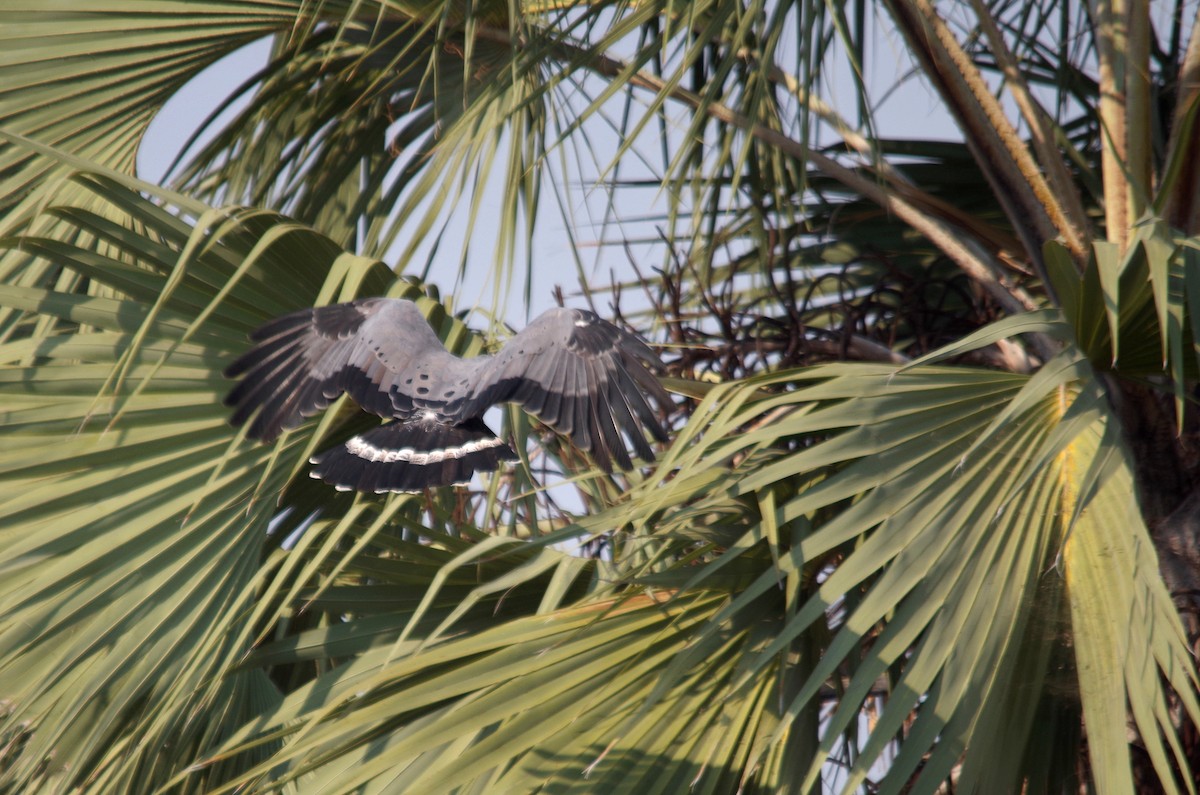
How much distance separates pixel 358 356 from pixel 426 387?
0.14 meters

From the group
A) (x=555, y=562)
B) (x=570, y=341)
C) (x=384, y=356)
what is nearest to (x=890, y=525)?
(x=555, y=562)

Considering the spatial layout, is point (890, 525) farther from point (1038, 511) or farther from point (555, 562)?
point (555, 562)

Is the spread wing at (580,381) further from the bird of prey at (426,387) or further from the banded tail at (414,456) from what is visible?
the banded tail at (414,456)

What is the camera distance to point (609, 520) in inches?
73.6

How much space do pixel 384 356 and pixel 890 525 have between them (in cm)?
103

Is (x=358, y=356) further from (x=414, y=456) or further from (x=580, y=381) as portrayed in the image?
(x=580, y=381)

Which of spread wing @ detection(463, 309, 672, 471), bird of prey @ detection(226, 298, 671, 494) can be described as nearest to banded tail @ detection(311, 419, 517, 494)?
bird of prey @ detection(226, 298, 671, 494)

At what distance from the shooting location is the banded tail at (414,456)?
2.33 metres

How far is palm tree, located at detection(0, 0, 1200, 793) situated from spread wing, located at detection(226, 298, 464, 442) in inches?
3.1

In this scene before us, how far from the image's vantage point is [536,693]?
1828 millimetres

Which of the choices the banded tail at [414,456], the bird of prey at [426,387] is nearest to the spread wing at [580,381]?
the bird of prey at [426,387]

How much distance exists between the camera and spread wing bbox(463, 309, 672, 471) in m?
2.13

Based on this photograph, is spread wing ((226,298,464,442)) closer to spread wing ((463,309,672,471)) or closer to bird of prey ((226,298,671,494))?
bird of prey ((226,298,671,494))

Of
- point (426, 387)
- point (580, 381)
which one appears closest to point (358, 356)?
point (426, 387)
